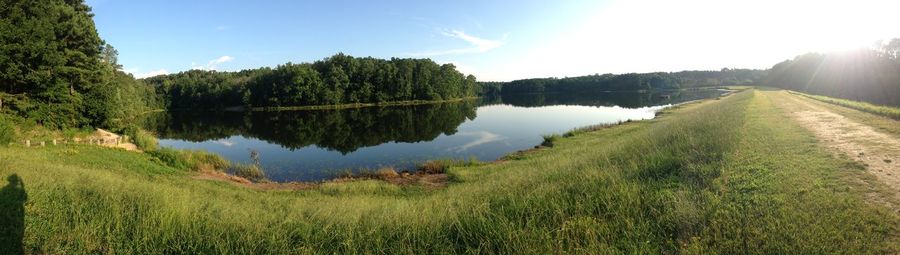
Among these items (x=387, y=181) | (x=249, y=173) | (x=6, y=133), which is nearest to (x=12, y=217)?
(x=387, y=181)

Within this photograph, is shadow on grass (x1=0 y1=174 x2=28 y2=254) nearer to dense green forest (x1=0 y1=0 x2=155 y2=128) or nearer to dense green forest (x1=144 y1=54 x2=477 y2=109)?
dense green forest (x1=0 y1=0 x2=155 y2=128)

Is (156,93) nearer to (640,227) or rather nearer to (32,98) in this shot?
(32,98)

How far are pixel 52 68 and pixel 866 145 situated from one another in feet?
148

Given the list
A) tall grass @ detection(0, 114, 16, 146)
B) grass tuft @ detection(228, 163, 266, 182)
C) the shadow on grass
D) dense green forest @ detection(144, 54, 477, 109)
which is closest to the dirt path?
the shadow on grass

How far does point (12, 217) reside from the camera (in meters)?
8.01

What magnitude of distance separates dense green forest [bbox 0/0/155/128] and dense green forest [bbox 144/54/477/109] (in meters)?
74.4

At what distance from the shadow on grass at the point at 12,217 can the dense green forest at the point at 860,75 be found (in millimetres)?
69043

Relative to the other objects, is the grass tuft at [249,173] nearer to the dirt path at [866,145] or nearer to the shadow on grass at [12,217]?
the shadow on grass at [12,217]

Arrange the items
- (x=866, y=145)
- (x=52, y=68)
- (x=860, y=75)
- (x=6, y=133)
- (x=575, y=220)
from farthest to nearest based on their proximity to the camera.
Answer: (x=860, y=75) < (x=52, y=68) < (x=6, y=133) < (x=866, y=145) < (x=575, y=220)

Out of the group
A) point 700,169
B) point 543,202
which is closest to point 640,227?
point 543,202

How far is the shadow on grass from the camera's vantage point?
7067 millimetres

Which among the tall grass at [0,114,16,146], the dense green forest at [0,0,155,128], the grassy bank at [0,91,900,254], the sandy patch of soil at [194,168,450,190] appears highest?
the dense green forest at [0,0,155,128]

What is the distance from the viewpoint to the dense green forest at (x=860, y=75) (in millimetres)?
51734

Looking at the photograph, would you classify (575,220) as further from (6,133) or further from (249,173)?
(6,133)
